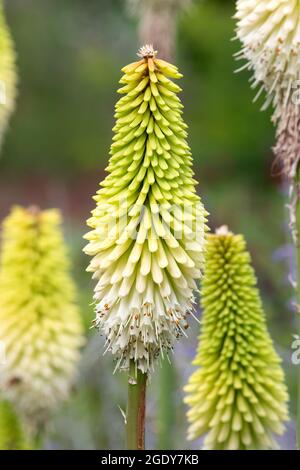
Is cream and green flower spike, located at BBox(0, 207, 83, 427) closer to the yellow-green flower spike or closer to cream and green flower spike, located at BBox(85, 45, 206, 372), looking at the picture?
the yellow-green flower spike

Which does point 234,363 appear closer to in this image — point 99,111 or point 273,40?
point 273,40

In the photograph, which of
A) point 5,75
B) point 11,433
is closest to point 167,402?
point 11,433

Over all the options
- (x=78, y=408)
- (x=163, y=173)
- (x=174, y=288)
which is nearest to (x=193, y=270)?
(x=174, y=288)

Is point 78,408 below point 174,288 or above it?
above

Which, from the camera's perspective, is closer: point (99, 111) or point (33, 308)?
point (33, 308)

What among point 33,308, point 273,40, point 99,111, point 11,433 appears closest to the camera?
point 273,40

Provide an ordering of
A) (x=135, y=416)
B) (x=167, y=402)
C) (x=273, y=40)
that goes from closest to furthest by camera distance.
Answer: (x=135, y=416), (x=273, y=40), (x=167, y=402)

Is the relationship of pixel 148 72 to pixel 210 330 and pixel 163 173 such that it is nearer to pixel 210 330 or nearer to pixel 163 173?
pixel 163 173
